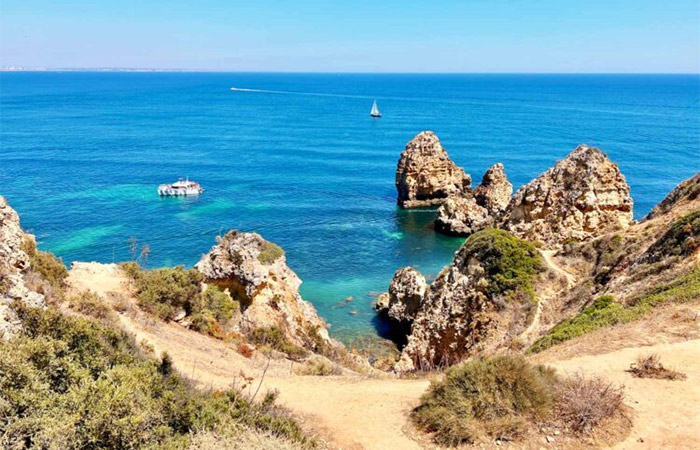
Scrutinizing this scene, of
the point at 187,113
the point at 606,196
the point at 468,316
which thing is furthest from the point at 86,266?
the point at 187,113

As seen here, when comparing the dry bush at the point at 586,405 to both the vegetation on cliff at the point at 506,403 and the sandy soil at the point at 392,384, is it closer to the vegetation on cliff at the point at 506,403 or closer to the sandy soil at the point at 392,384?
the vegetation on cliff at the point at 506,403

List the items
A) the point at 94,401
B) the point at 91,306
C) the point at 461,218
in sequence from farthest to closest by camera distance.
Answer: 1. the point at 461,218
2. the point at 91,306
3. the point at 94,401

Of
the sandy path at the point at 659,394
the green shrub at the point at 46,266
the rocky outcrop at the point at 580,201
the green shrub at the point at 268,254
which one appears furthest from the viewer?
the rocky outcrop at the point at 580,201

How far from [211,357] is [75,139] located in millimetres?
90921

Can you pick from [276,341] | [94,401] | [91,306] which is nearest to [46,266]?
[91,306]

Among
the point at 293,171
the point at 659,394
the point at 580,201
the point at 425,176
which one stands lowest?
the point at 293,171

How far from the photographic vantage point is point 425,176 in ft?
207

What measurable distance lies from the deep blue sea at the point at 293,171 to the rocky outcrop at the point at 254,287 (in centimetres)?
849

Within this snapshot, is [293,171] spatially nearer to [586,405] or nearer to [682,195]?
[682,195]

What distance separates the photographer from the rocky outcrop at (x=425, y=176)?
6262 cm

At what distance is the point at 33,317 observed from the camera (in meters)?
12.6

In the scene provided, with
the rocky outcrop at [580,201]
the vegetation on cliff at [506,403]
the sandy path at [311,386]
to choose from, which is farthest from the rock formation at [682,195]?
the sandy path at [311,386]

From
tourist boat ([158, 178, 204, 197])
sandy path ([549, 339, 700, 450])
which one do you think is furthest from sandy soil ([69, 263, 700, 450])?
tourist boat ([158, 178, 204, 197])

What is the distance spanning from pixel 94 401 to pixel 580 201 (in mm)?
31496
